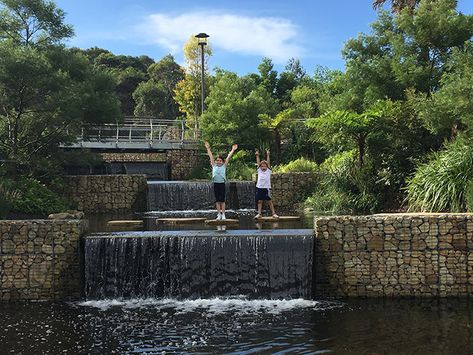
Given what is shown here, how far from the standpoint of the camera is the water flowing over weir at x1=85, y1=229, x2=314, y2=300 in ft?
30.0

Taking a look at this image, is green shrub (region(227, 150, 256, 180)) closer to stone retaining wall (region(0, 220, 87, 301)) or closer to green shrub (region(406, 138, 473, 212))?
green shrub (region(406, 138, 473, 212))

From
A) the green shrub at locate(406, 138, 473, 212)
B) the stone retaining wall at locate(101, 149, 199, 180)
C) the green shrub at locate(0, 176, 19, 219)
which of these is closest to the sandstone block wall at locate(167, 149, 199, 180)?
the stone retaining wall at locate(101, 149, 199, 180)

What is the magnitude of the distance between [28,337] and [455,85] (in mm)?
10358

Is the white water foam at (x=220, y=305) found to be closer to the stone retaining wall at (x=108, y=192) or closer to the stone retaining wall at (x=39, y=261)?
the stone retaining wall at (x=39, y=261)

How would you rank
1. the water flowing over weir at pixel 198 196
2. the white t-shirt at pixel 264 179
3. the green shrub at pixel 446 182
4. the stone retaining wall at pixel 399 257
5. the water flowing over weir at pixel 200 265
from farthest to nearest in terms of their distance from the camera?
the water flowing over weir at pixel 198 196 < the white t-shirt at pixel 264 179 < the green shrub at pixel 446 182 < the water flowing over weir at pixel 200 265 < the stone retaining wall at pixel 399 257

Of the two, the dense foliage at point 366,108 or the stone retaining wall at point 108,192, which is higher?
the dense foliage at point 366,108

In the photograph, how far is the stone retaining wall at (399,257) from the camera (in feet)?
29.5

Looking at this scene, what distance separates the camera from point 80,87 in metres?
19.0

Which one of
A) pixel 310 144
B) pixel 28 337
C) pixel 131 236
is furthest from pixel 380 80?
pixel 28 337

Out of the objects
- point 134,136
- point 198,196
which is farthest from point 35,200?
point 134,136

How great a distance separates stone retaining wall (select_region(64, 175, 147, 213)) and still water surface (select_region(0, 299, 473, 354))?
12003 mm

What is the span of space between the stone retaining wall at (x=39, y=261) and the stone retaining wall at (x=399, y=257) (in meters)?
4.36

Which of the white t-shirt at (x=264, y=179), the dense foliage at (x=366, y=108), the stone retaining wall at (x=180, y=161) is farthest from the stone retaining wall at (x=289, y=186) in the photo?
the stone retaining wall at (x=180, y=161)

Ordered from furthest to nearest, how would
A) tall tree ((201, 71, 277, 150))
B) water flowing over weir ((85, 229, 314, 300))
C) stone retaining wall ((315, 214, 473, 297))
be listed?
tall tree ((201, 71, 277, 150)) < water flowing over weir ((85, 229, 314, 300)) < stone retaining wall ((315, 214, 473, 297))
